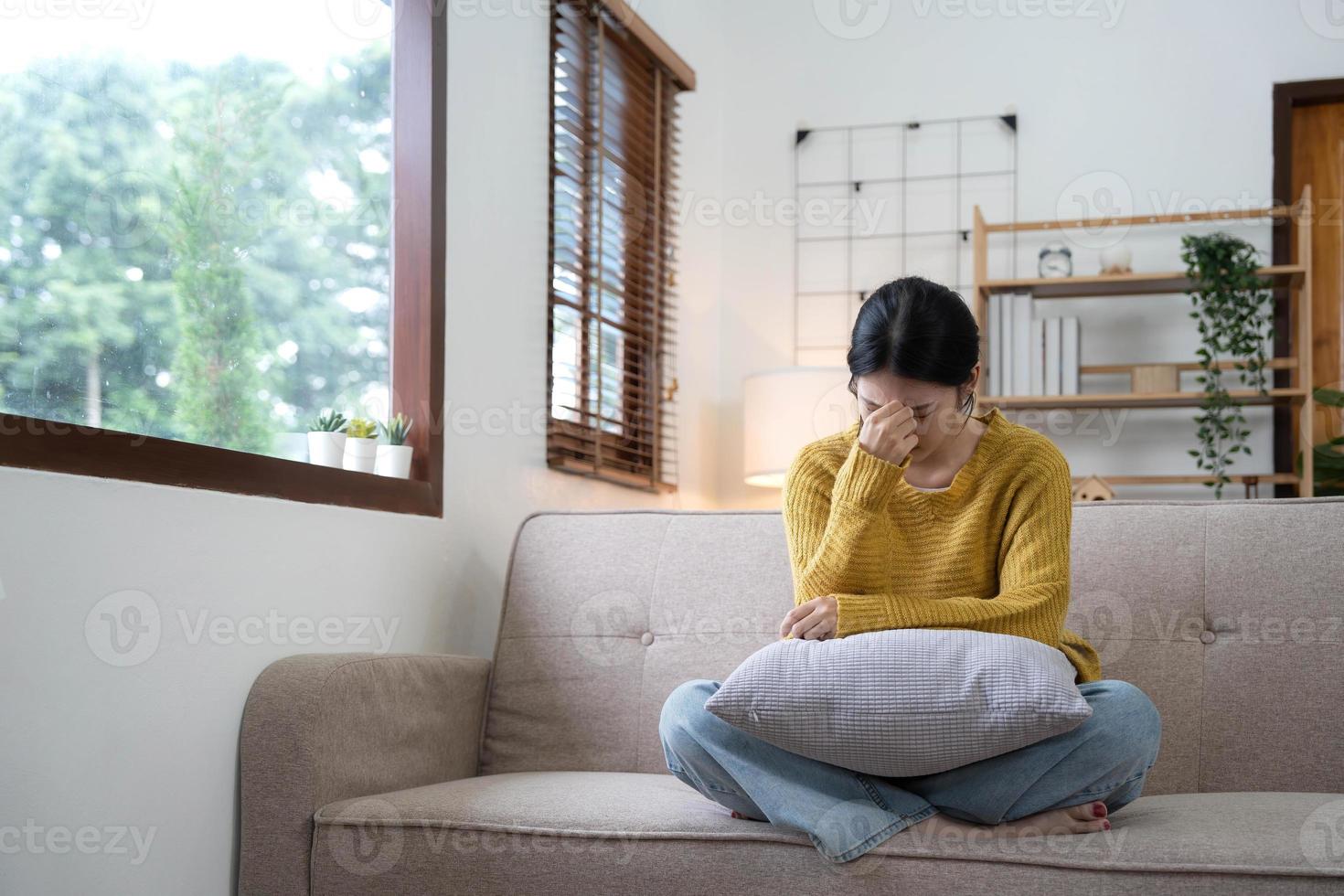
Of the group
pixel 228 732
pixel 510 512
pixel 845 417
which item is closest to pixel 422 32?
pixel 510 512

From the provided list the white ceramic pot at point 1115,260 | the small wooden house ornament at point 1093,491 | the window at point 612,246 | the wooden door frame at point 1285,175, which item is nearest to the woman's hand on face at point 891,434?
the window at point 612,246

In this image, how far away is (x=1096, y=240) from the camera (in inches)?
152

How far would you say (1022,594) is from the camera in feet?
5.49

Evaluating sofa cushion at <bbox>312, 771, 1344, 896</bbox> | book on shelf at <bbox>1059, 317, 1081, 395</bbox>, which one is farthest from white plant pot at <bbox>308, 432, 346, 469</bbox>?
book on shelf at <bbox>1059, 317, 1081, 395</bbox>

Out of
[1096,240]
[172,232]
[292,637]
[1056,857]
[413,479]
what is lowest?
[1056,857]

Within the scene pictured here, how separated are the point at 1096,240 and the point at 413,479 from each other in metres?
2.38

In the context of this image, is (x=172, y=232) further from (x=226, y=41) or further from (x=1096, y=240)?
(x=1096, y=240)

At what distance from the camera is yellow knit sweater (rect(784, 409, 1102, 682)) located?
1.66 metres

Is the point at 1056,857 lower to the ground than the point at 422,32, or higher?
lower

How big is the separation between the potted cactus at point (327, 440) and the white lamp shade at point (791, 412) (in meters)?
1.63

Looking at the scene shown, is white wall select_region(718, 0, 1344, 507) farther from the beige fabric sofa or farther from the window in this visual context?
the beige fabric sofa

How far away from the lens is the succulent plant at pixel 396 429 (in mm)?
2311

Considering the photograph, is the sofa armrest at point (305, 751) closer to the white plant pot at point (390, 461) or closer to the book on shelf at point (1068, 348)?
the white plant pot at point (390, 461)

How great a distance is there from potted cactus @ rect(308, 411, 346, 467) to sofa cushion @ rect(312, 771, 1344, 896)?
1.93 feet
